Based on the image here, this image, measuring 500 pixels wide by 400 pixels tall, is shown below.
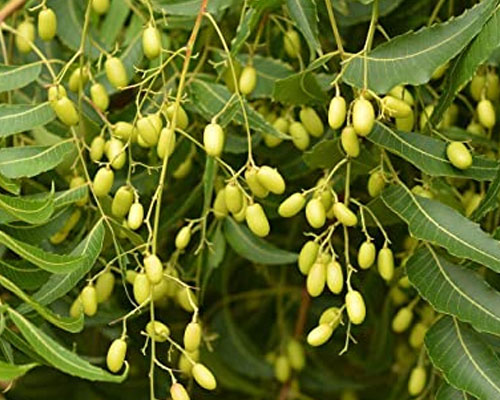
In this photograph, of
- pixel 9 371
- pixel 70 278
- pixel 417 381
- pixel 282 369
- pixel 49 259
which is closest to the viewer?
pixel 9 371

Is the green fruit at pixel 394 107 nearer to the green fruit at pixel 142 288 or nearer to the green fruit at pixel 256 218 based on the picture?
the green fruit at pixel 256 218

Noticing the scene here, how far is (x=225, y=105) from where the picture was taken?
4.01 ft

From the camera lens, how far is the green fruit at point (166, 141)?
3.63ft

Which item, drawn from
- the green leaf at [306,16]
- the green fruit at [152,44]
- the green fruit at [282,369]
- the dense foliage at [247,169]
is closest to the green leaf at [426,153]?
the dense foliage at [247,169]

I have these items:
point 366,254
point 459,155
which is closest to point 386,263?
point 366,254

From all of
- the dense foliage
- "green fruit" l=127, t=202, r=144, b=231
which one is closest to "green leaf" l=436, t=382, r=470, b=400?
the dense foliage

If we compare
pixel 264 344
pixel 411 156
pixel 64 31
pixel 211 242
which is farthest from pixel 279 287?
A: pixel 411 156

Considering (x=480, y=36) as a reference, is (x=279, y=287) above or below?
below

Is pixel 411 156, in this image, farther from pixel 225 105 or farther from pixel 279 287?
pixel 279 287

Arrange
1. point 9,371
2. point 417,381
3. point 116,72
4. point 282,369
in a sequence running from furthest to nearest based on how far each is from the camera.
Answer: point 282,369
point 417,381
point 116,72
point 9,371

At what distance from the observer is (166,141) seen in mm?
1115

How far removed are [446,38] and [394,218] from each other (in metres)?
0.21

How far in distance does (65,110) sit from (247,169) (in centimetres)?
19

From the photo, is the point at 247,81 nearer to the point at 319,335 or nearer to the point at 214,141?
the point at 214,141
